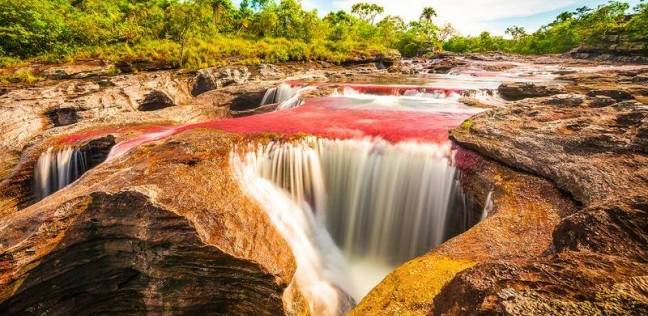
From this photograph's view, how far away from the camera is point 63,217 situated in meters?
5.25

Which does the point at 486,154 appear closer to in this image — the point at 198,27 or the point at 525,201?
the point at 525,201

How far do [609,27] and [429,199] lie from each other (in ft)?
206

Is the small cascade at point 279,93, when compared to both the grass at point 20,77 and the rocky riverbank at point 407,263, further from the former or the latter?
the grass at point 20,77

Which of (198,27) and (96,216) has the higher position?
(198,27)

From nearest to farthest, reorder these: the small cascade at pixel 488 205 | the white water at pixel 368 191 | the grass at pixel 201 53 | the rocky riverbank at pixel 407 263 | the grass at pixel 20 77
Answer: the rocky riverbank at pixel 407 263
the small cascade at pixel 488 205
the white water at pixel 368 191
the grass at pixel 20 77
the grass at pixel 201 53

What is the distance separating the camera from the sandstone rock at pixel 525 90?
46.9ft

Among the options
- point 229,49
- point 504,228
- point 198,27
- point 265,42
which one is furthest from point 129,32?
point 504,228

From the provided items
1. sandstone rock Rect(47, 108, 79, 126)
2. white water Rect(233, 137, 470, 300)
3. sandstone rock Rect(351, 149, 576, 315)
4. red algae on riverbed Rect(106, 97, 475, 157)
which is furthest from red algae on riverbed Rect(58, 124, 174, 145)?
sandstone rock Rect(351, 149, 576, 315)

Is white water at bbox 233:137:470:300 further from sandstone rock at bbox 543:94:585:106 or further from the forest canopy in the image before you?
the forest canopy

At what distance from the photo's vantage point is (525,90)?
1566 centimetres

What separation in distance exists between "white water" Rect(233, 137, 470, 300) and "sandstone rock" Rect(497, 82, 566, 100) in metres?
9.34

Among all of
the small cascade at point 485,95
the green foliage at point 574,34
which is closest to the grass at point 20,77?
the small cascade at point 485,95

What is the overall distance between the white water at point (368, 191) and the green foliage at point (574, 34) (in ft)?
163

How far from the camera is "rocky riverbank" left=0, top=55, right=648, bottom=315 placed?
2.59 metres
